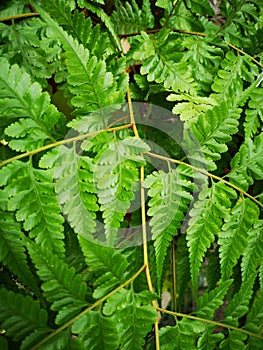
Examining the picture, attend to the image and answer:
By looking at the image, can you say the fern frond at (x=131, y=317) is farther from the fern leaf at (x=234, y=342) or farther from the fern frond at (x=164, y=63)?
the fern frond at (x=164, y=63)

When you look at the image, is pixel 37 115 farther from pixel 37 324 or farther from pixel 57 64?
pixel 37 324

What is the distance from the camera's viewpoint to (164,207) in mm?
801

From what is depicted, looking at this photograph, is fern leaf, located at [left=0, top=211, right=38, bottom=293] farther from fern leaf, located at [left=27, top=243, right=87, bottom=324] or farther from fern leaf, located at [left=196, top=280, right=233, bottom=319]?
fern leaf, located at [left=196, top=280, right=233, bottom=319]

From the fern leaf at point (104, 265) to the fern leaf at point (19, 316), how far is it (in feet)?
0.34

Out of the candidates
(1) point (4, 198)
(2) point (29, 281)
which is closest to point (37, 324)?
(2) point (29, 281)

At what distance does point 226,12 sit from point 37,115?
0.60 metres

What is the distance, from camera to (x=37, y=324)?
2.08 feet

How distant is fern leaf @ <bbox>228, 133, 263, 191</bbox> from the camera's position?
90cm

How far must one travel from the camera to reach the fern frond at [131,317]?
2.35ft

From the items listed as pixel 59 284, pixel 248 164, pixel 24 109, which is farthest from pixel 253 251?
pixel 24 109

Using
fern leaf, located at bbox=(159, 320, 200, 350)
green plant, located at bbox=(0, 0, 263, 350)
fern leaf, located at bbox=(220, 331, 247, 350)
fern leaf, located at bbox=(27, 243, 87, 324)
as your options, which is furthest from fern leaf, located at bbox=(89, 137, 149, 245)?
fern leaf, located at bbox=(220, 331, 247, 350)

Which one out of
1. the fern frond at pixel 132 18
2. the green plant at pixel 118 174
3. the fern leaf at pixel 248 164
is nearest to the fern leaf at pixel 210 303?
the green plant at pixel 118 174

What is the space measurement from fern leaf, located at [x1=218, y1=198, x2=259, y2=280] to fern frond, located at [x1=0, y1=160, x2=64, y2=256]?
347 mm

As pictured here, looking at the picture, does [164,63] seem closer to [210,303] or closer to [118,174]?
[118,174]
